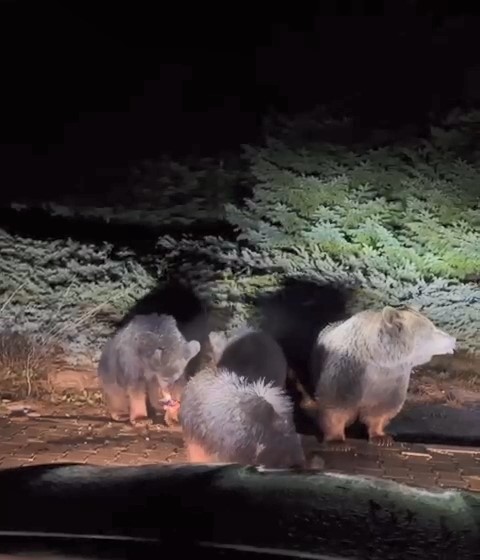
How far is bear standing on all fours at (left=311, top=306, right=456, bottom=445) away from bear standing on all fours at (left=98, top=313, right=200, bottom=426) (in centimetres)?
111

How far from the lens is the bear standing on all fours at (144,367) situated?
6.68 metres

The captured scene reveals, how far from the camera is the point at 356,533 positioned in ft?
8.36

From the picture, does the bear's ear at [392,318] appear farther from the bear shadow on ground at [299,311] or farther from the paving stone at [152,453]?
the bear shadow on ground at [299,311]

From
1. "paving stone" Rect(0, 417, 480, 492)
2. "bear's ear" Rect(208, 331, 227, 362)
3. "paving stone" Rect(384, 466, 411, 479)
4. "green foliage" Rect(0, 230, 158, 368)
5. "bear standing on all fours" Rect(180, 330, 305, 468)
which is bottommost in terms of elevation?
"paving stone" Rect(384, 466, 411, 479)

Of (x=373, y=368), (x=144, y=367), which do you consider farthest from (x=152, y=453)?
(x=373, y=368)

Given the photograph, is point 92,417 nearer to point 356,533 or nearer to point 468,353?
point 468,353

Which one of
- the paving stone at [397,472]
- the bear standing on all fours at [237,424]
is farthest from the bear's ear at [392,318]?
the bear standing on all fours at [237,424]

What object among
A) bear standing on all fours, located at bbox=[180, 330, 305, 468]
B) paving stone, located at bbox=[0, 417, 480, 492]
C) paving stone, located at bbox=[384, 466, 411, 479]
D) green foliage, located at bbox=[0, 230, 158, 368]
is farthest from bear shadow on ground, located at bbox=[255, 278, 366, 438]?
bear standing on all fours, located at bbox=[180, 330, 305, 468]

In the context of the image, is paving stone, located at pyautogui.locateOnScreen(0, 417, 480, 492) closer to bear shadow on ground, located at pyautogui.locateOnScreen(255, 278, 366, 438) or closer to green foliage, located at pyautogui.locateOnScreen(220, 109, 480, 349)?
bear shadow on ground, located at pyautogui.locateOnScreen(255, 278, 366, 438)

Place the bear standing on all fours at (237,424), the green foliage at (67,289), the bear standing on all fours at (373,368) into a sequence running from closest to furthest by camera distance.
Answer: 1. the bear standing on all fours at (237,424)
2. the bear standing on all fours at (373,368)
3. the green foliage at (67,289)

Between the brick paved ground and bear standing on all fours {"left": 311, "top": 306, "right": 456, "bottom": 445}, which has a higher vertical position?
bear standing on all fours {"left": 311, "top": 306, "right": 456, "bottom": 445}

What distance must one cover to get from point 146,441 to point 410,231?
288cm

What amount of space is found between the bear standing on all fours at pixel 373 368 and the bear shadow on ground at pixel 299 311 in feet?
4.08

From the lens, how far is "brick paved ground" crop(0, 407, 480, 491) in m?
5.19
